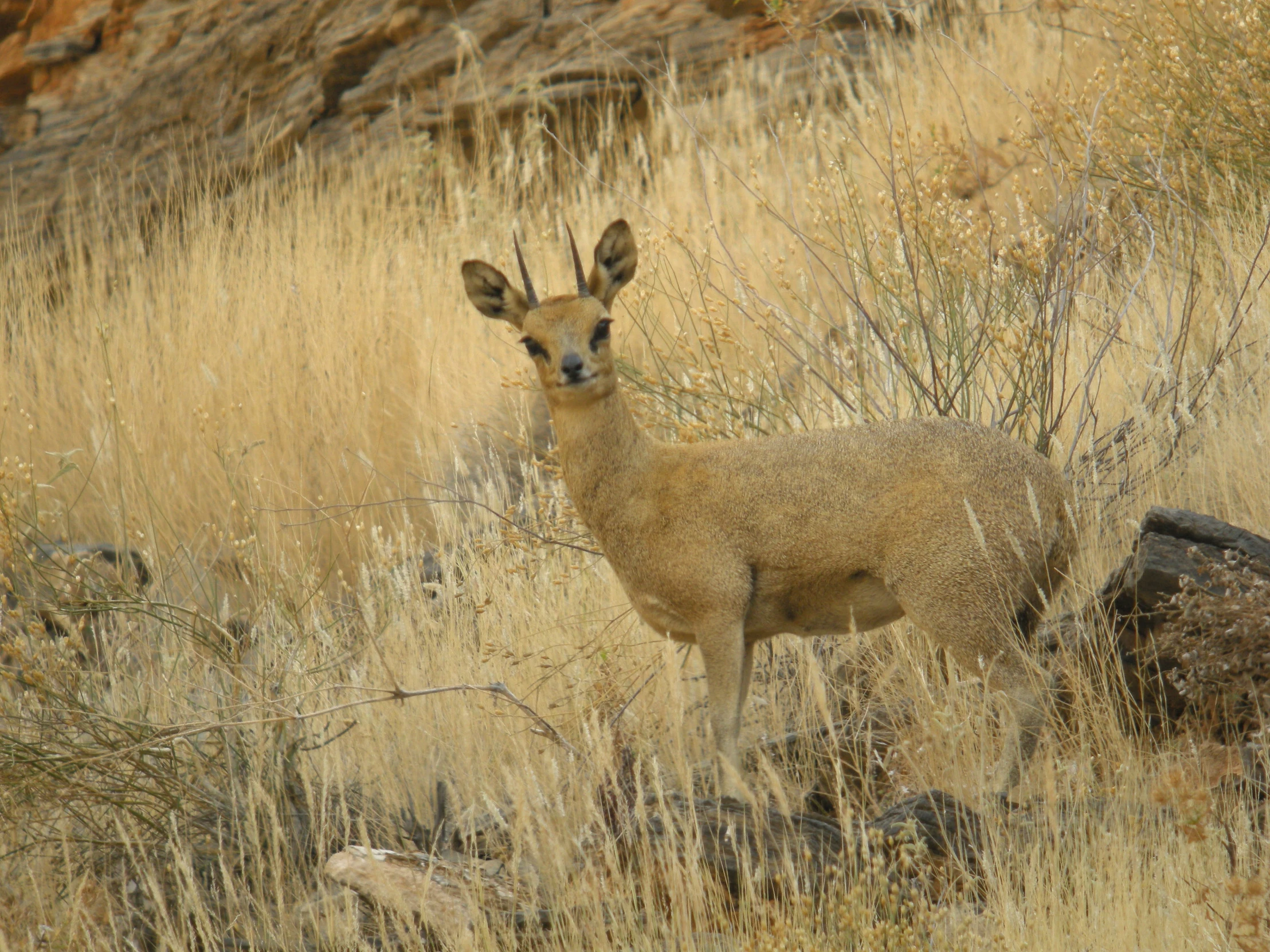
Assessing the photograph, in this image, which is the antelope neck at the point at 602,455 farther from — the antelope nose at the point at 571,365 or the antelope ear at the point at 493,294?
the antelope ear at the point at 493,294

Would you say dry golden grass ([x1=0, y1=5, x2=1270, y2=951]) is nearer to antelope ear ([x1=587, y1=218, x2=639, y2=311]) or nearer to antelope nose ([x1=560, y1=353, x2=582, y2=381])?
antelope ear ([x1=587, y1=218, x2=639, y2=311])

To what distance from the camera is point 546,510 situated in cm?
712

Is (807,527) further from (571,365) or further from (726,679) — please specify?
(571,365)

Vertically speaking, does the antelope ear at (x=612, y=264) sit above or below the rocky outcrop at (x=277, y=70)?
below

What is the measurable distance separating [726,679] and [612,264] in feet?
5.48

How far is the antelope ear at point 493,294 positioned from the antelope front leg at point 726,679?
1.41m

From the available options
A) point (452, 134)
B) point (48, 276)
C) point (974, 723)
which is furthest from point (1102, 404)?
point (48, 276)

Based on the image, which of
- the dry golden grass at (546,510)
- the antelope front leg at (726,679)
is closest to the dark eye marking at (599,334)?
the antelope front leg at (726,679)

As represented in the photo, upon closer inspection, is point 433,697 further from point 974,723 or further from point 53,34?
point 53,34

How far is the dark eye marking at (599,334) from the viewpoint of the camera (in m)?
4.81

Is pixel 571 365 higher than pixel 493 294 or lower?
lower

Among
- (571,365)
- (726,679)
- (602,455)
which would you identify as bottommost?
(726,679)

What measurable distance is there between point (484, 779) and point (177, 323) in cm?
775

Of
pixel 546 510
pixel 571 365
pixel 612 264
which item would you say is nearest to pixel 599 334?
pixel 571 365
